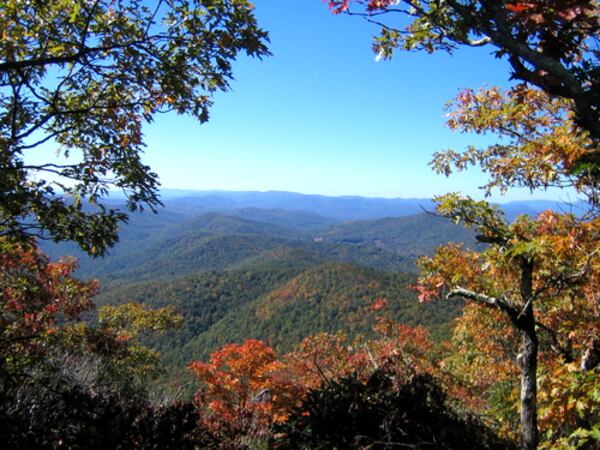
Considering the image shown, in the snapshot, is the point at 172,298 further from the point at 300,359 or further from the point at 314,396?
the point at 314,396

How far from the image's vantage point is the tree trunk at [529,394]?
3.39 m

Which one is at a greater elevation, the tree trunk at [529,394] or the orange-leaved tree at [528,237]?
the orange-leaved tree at [528,237]

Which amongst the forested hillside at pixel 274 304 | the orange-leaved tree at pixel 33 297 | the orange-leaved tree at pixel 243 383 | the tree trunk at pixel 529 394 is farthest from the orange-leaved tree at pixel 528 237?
the forested hillside at pixel 274 304

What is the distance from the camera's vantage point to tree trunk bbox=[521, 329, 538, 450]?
3.39 m

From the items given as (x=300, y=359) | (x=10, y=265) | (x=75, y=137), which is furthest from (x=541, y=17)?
(x=300, y=359)

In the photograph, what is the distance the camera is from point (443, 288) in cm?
453

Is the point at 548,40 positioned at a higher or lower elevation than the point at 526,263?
higher

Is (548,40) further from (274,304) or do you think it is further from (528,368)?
(274,304)

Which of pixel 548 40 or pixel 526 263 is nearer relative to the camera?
pixel 548 40

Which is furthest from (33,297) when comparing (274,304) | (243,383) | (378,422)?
(274,304)

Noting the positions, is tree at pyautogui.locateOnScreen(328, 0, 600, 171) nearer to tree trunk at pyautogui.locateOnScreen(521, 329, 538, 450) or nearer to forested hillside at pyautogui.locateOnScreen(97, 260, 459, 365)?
tree trunk at pyautogui.locateOnScreen(521, 329, 538, 450)

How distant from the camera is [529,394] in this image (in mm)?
3494

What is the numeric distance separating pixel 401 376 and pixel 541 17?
11.3ft

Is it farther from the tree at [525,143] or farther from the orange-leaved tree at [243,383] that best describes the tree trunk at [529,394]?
the orange-leaved tree at [243,383]
